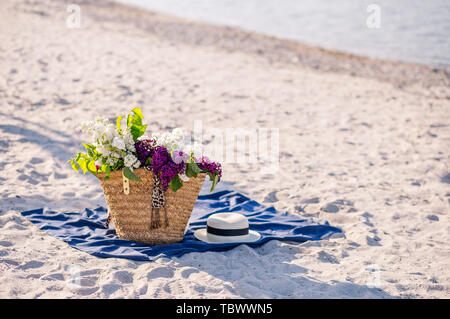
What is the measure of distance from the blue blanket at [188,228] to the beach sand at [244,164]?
95 mm

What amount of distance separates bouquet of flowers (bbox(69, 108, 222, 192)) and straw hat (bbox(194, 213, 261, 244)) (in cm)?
44

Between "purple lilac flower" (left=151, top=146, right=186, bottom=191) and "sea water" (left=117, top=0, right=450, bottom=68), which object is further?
"sea water" (left=117, top=0, right=450, bottom=68)

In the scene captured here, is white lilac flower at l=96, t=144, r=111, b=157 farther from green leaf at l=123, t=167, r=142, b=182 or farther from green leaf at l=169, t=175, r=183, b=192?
green leaf at l=169, t=175, r=183, b=192

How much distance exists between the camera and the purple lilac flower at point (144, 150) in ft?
12.3

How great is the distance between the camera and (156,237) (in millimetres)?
3971

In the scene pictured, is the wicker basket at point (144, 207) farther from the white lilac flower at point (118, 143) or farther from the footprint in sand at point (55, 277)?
the footprint in sand at point (55, 277)

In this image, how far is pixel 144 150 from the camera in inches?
149

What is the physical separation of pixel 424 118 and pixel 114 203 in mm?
5822

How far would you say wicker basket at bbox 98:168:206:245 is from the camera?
3.86 m

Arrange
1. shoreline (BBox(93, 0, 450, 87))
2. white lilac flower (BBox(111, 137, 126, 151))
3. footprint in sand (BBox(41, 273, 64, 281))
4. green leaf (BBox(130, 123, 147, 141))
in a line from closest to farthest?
footprint in sand (BBox(41, 273, 64, 281)), white lilac flower (BBox(111, 137, 126, 151)), green leaf (BBox(130, 123, 147, 141)), shoreline (BBox(93, 0, 450, 87))

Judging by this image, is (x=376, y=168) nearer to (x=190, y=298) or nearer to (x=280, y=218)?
(x=280, y=218)

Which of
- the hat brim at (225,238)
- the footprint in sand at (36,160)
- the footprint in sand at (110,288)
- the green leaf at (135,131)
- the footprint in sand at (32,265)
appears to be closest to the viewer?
the footprint in sand at (110,288)

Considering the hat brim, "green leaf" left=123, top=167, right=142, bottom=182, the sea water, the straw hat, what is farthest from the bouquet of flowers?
the sea water

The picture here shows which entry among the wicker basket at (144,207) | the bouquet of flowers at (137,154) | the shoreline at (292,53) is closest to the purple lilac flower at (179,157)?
the bouquet of flowers at (137,154)
